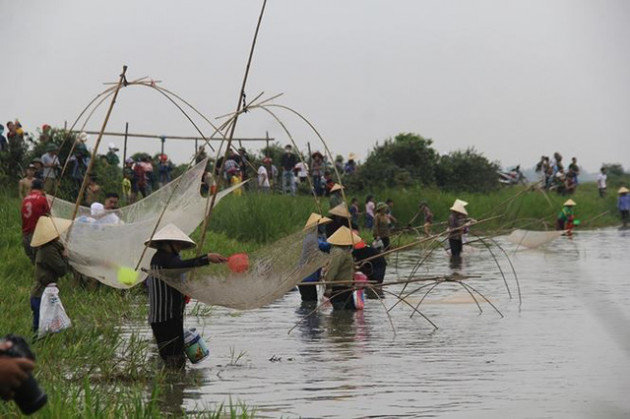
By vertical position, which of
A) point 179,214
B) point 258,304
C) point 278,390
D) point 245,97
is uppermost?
point 245,97

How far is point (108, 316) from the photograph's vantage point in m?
9.93

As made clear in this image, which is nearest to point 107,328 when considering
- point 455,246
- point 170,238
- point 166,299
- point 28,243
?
point 166,299

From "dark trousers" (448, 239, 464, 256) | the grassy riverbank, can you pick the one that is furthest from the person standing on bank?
"dark trousers" (448, 239, 464, 256)

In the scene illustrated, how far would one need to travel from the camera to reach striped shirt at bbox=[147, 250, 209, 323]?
7.48 m

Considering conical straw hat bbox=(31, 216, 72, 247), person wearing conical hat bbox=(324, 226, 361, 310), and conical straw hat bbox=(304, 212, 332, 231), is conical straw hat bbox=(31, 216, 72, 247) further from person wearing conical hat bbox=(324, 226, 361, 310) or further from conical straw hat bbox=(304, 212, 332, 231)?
person wearing conical hat bbox=(324, 226, 361, 310)

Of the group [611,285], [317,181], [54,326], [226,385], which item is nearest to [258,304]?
[226,385]

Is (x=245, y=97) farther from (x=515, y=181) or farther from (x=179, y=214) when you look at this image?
(x=515, y=181)

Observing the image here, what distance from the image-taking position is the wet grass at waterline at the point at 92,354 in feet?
18.3

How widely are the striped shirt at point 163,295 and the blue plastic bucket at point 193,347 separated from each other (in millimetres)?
237

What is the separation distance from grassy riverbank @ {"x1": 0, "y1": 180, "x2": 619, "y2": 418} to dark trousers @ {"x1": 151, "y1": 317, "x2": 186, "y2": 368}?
133 millimetres

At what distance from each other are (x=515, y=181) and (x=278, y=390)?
92.0 feet

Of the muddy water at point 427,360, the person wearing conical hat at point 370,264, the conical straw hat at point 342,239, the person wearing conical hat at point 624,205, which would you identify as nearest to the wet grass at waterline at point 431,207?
the person wearing conical hat at point 624,205

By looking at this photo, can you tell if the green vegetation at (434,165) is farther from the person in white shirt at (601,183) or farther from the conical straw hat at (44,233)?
the conical straw hat at (44,233)

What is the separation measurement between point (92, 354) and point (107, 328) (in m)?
0.93
